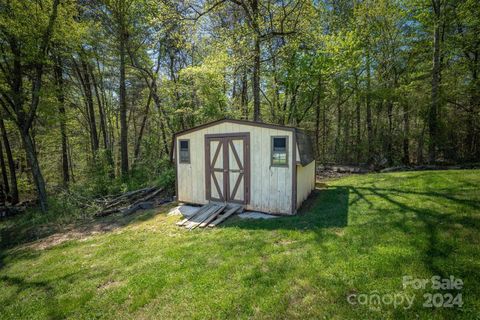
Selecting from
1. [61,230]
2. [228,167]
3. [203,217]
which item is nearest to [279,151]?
[228,167]

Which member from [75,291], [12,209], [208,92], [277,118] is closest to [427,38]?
[277,118]

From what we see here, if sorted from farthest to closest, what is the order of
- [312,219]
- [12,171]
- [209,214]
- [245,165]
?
[12,171], [245,165], [209,214], [312,219]

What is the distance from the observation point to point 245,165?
6379 millimetres

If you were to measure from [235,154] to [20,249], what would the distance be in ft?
20.9

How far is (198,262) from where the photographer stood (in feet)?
12.3

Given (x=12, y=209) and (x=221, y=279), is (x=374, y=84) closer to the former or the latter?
(x=221, y=279)

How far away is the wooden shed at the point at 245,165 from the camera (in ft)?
19.1

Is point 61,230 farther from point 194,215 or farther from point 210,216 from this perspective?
point 210,216

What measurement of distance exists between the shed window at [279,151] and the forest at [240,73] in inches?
205

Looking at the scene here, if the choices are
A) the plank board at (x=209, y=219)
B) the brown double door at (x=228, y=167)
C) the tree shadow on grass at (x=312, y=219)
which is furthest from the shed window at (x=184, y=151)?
the tree shadow on grass at (x=312, y=219)

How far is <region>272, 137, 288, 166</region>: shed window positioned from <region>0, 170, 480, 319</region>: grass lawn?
145cm

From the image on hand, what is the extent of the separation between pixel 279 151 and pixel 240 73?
680 centimetres

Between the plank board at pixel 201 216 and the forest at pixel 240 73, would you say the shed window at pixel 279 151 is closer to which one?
the plank board at pixel 201 216

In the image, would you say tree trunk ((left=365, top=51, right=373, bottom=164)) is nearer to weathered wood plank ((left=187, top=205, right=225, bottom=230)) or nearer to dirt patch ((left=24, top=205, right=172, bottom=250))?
weathered wood plank ((left=187, top=205, right=225, bottom=230))
